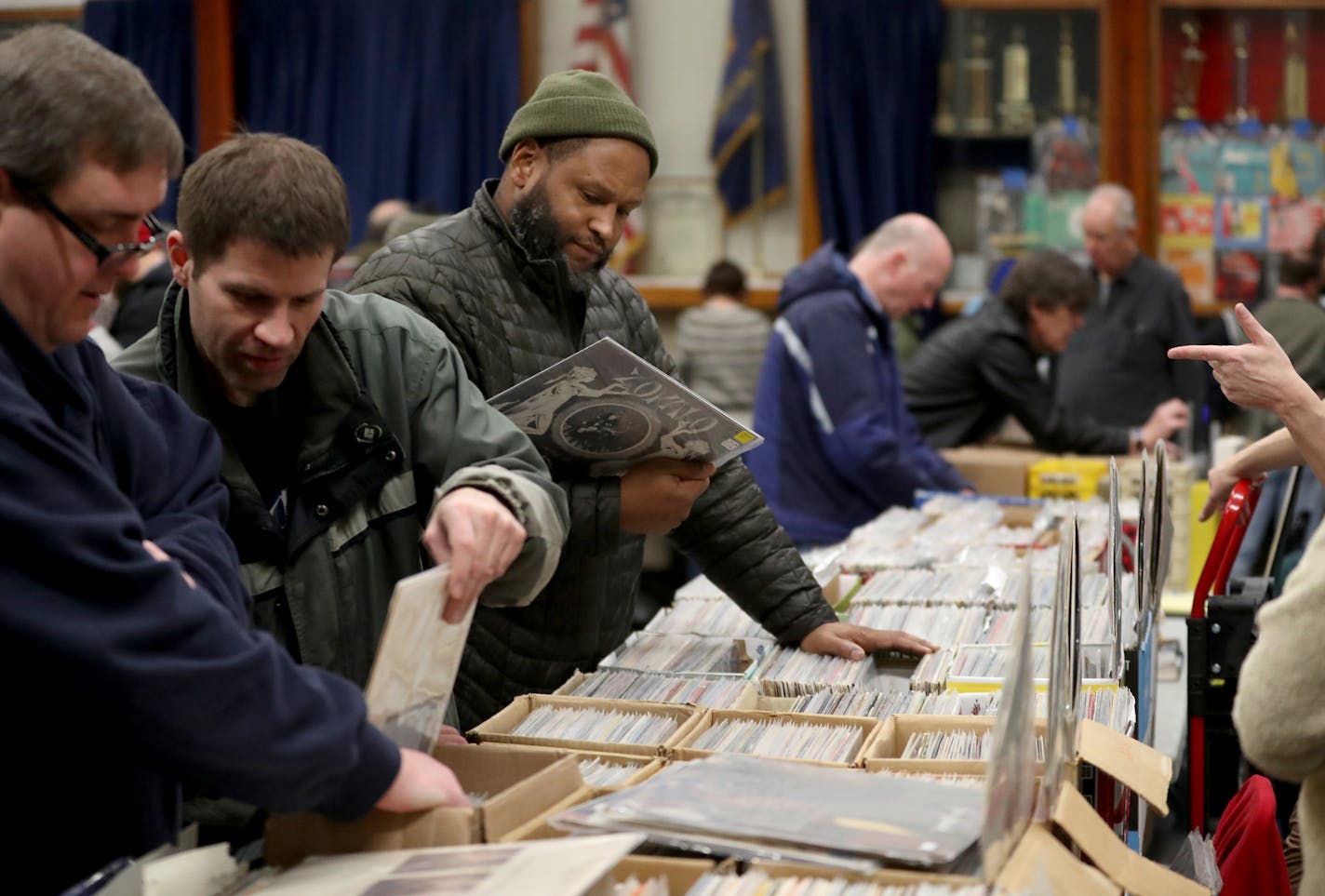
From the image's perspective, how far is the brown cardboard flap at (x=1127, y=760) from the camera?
6.00ft

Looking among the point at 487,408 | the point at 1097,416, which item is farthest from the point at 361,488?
the point at 1097,416

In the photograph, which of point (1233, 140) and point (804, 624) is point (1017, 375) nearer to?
point (1233, 140)

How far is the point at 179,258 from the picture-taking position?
6.24ft

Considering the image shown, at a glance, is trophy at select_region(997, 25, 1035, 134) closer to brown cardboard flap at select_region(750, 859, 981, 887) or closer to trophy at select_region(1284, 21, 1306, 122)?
trophy at select_region(1284, 21, 1306, 122)

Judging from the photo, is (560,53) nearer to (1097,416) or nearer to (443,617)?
(1097,416)

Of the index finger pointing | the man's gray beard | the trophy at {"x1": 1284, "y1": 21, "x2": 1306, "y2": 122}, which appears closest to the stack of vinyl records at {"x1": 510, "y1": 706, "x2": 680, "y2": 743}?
the man's gray beard

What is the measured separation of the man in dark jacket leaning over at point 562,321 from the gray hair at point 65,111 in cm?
107

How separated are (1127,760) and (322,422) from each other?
1.04 m

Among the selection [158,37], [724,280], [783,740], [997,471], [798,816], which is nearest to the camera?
[798,816]

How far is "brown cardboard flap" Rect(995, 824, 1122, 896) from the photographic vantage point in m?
1.48

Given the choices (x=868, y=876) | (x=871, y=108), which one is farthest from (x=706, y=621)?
(x=871, y=108)

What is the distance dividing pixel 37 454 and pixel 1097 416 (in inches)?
213

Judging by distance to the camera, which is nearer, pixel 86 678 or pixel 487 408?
pixel 86 678

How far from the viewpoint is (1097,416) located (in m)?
6.24
